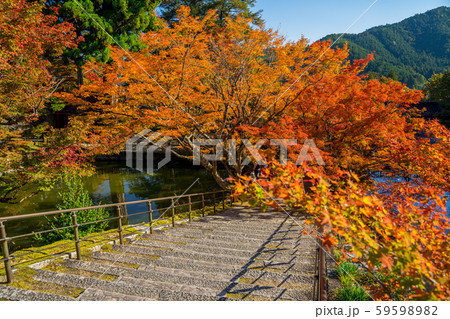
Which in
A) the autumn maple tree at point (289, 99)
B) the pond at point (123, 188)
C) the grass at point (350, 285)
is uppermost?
the autumn maple tree at point (289, 99)

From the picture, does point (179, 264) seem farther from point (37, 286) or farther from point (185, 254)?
point (37, 286)

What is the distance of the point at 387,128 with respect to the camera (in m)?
7.79

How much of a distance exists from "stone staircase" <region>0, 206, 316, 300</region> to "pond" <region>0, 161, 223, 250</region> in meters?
7.10

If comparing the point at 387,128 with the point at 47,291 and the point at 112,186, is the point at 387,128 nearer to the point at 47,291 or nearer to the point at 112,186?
the point at 47,291

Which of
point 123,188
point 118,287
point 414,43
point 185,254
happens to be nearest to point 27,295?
point 118,287

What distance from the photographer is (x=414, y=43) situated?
269 feet

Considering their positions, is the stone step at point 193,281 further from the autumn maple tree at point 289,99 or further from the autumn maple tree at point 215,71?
the autumn maple tree at point 215,71

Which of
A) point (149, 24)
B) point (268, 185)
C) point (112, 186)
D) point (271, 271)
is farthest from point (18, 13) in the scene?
point (112, 186)

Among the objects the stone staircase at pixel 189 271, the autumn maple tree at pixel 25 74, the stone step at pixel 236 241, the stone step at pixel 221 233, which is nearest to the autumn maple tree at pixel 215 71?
the autumn maple tree at pixel 25 74

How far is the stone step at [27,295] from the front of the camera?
276cm

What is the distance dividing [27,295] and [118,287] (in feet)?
3.08

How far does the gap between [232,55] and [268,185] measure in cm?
824

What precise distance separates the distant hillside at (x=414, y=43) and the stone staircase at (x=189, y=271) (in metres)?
79.1

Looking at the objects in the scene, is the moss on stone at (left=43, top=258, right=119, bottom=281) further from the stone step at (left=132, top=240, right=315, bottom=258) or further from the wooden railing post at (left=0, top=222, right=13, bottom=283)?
the stone step at (left=132, top=240, right=315, bottom=258)
